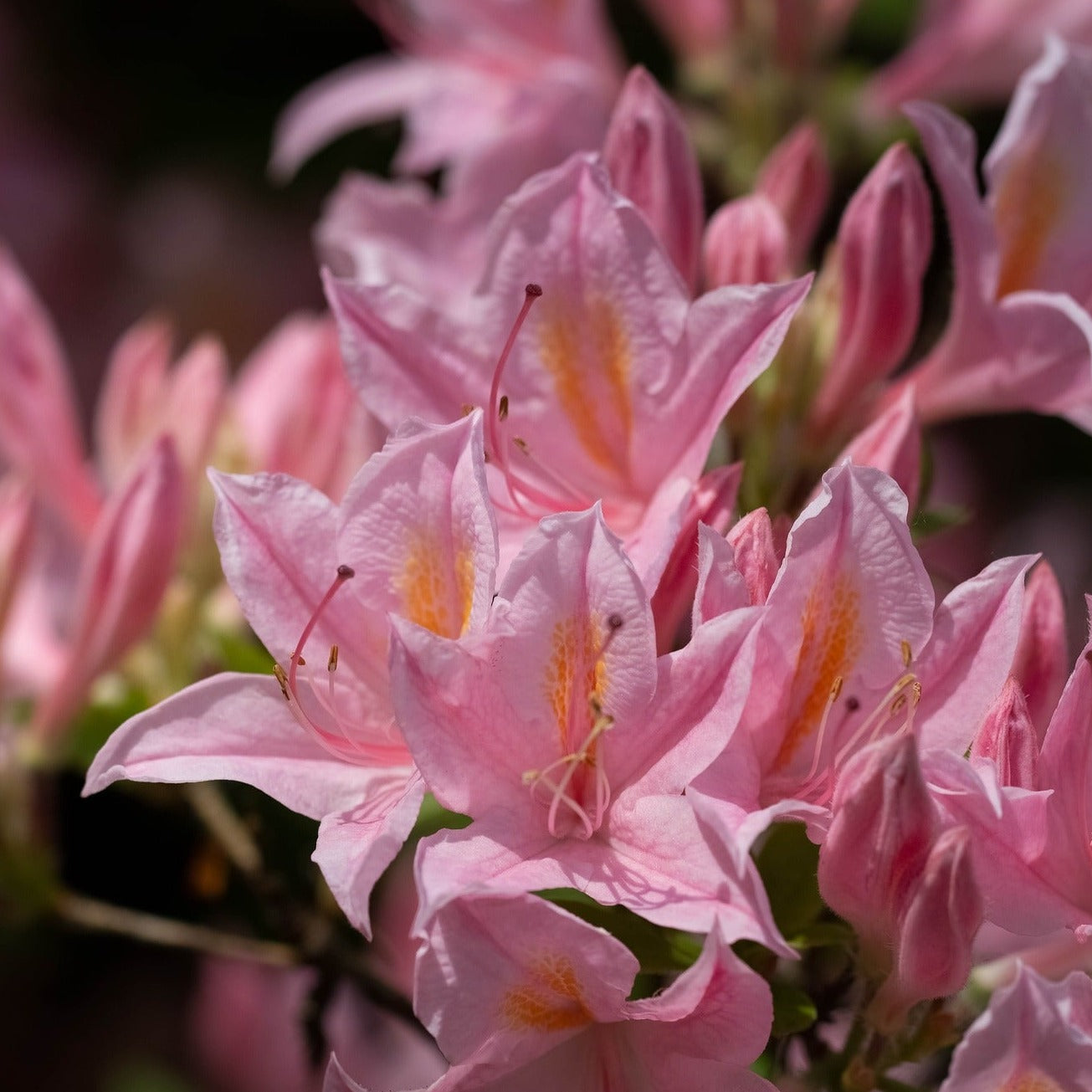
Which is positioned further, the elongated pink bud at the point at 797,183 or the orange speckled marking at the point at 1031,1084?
the elongated pink bud at the point at 797,183

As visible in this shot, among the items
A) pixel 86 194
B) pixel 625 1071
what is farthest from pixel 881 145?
pixel 86 194

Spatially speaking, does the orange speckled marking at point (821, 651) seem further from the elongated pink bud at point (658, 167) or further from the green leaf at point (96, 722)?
the green leaf at point (96, 722)

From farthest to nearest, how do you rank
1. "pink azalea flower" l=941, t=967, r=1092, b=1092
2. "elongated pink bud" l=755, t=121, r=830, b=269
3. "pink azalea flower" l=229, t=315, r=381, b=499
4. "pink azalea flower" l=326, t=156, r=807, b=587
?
"pink azalea flower" l=229, t=315, r=381, b=499
"elongated pink bud" l=755, t=121, r=830, b=269
"pink azalea flower" l=326, t=156, r=807, b=587
"pink azalea flower" l=941, t=967, r=1092, b=1092

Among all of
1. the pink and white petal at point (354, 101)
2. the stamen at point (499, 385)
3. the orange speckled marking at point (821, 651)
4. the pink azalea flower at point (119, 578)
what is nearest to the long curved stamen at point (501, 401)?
the stamen at point (499, 385)

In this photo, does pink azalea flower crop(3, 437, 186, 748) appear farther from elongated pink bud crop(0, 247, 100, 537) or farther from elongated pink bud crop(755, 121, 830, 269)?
elongated pink bud crop(755, 121, 830, 269)

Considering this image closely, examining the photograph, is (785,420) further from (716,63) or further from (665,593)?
(716,63)

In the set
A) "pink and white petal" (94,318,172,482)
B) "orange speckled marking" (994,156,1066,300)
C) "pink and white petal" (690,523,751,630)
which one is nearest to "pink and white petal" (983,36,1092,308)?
"orange speckled marking" (994,156,1066,300)

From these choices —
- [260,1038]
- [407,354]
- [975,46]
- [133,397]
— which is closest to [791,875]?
[407,354]
